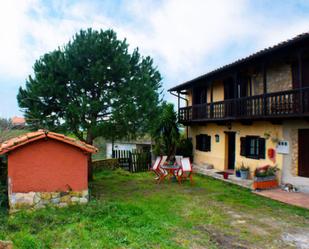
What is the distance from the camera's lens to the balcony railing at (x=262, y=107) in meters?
9.41

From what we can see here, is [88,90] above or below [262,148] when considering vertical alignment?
above

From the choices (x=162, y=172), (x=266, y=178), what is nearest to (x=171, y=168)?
(x=162, y=172)

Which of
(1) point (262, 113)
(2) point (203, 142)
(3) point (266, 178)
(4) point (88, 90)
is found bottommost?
Result: (3) point (266, 178)

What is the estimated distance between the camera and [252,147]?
43.1 ft

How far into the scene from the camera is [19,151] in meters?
7.73

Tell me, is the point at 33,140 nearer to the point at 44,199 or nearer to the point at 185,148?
the point at 44,199

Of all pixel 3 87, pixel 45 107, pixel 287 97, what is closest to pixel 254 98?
pixel 287 97

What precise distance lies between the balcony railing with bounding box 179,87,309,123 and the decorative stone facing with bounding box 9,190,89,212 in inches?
288

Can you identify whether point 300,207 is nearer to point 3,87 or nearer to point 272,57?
point 272,57

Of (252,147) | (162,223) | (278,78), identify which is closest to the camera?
(162,223)

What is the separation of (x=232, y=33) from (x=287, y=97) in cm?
802

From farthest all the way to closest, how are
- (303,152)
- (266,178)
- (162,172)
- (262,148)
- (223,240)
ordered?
(162,172) → (262,148) → (266,178) → (303,152) → (223,240)

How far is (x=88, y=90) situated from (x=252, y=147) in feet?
26.2

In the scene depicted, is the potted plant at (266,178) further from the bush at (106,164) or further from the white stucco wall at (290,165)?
the bush at (106,164)
